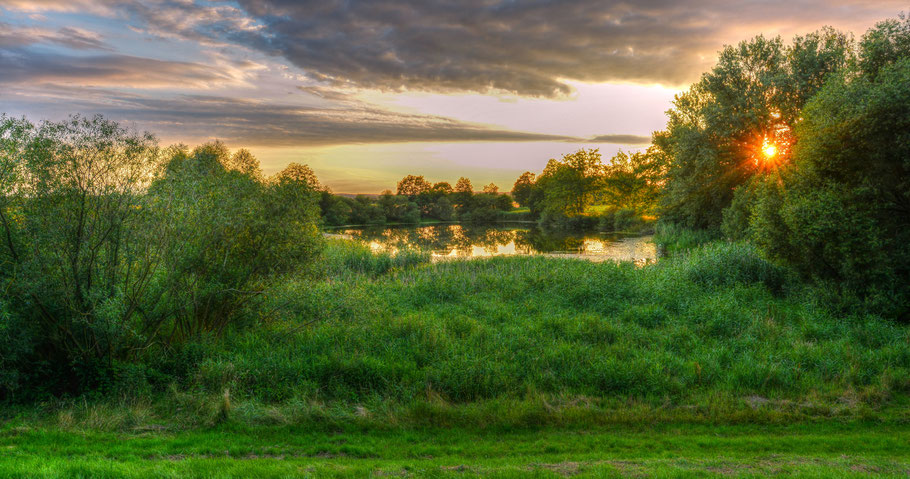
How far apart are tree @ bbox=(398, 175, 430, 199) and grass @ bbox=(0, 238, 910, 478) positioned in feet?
343

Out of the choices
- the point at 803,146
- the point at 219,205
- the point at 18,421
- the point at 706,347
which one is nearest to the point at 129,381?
the point at 18,421

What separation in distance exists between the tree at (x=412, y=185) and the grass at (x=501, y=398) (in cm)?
10444

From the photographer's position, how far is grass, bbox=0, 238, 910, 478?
6625mm

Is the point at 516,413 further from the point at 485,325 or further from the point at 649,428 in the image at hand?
the point at 485,325

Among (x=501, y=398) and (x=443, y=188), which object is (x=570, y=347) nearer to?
(x=501, y=398)

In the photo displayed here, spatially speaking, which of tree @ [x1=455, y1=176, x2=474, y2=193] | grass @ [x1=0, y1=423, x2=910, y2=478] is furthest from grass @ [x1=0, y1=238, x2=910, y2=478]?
tree @ [x1=455, y1=176, x2=474, y2=193]

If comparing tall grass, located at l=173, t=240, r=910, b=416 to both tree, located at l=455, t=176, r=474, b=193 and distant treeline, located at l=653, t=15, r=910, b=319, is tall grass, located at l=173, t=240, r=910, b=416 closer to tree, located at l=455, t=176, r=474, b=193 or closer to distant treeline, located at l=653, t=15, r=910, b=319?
distant treeline, located at l=653, t=15, r=910, b=319

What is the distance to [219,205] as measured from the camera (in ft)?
37.6

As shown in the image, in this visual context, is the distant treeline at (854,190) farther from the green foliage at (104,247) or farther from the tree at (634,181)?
the tree at (634,181)

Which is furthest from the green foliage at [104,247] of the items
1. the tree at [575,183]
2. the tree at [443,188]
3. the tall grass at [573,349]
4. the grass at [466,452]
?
the tree at [443,188]

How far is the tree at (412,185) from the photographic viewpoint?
118000mm

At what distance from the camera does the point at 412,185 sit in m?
119

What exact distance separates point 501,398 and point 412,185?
112m

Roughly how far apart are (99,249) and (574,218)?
200ft
